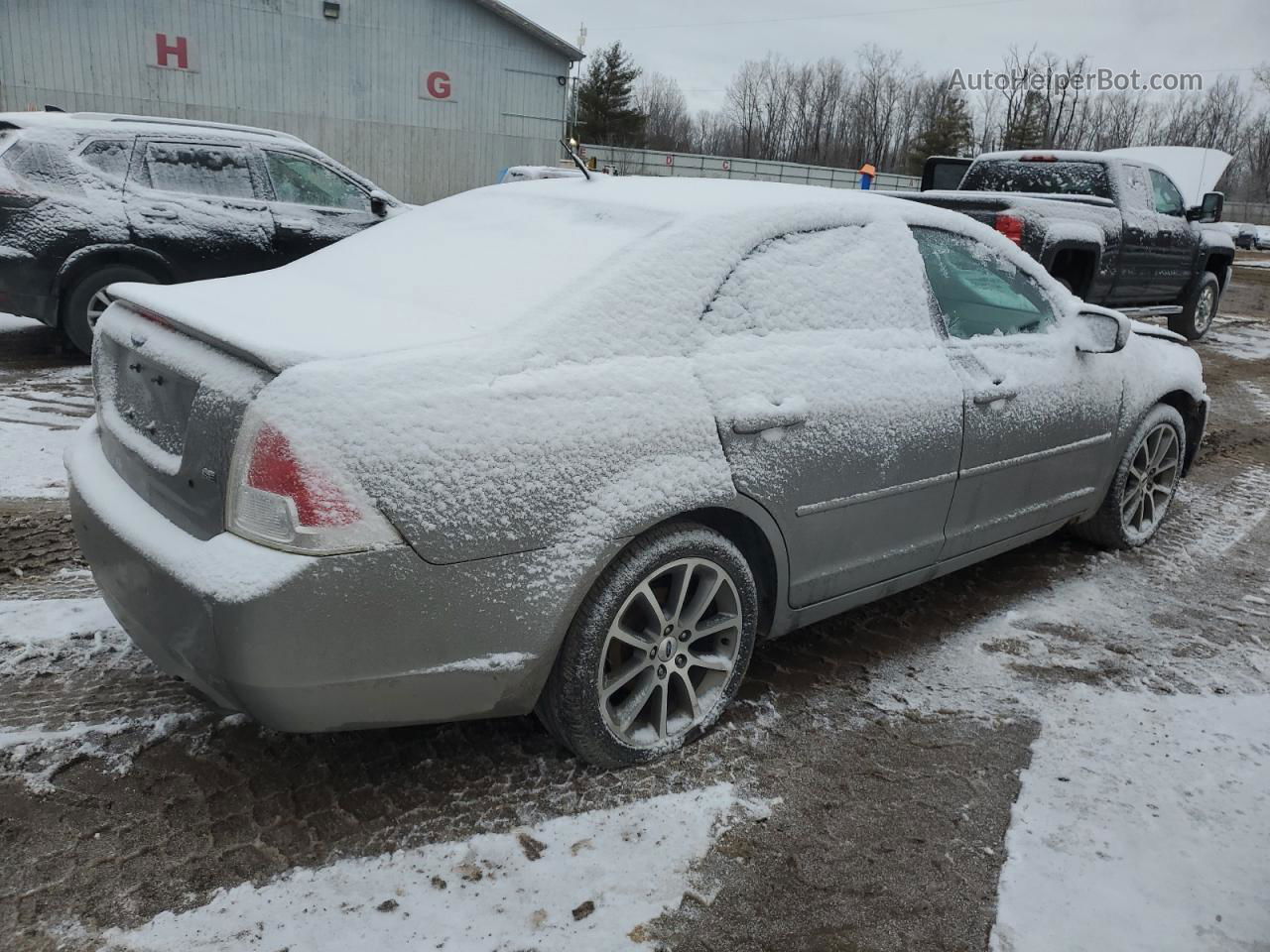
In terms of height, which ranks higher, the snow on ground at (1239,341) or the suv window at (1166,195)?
the suv window at (1166,195)

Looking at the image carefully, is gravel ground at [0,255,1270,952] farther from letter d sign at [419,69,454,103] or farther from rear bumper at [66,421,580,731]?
letter d sign at [419,69,454,103]

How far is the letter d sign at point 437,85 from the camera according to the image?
2325 cm

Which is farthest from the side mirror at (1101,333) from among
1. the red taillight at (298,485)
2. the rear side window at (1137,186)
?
the rear side window at (1137,186)

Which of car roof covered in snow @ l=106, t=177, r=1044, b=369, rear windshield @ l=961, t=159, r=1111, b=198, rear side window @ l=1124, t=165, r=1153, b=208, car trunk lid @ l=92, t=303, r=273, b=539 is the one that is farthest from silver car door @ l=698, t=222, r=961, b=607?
rear side window @ l=1124, t=165, r=1153, b=208

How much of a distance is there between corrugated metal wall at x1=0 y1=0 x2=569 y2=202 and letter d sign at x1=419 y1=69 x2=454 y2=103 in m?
0.04

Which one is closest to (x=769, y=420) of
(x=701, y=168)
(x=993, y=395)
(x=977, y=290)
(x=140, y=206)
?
(x=993, y=395)

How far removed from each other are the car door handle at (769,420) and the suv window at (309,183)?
21.0 feet

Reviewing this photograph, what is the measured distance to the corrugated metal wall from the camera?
66.3 feet

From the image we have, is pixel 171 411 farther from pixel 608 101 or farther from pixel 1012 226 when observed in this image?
pixel 608 101

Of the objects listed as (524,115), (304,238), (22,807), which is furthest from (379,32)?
→ (22,807)

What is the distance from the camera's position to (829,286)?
3.20 m

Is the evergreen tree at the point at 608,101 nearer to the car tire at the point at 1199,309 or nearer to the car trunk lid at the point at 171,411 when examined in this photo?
the car tire at the point at 1199,309

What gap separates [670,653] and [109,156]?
655cm

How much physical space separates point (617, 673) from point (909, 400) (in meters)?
1.33
